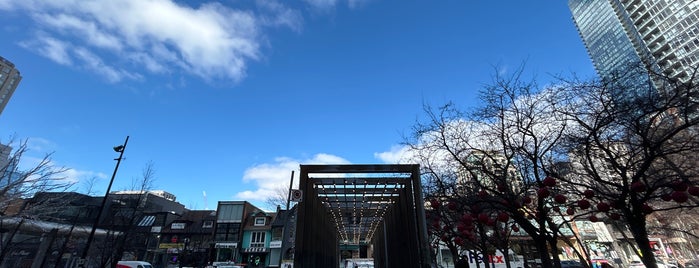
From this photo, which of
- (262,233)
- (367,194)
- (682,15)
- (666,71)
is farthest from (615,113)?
(682,15)

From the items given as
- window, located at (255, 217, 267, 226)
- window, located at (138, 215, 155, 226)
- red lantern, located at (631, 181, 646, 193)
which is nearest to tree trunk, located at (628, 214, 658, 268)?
red lantern, located at (631, 181, 646, 193)

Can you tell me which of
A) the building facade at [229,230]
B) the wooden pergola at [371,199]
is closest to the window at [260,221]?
the building facade at [229,230]

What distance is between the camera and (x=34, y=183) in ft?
21.5

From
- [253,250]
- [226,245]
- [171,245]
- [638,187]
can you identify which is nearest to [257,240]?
[253,250]

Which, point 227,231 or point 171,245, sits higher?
point 227,231

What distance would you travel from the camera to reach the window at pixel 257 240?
3944 cm

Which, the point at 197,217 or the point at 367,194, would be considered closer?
the point at 367,194

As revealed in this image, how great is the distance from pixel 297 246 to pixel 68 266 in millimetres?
28427

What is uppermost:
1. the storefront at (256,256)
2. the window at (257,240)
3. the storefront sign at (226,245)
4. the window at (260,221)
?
the window at (260,221)

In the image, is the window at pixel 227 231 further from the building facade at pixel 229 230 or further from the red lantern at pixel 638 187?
the red lantern at pixel 638 187

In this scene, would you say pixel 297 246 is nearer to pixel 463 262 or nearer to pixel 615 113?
pixel 463 262

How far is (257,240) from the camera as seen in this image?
3988cm

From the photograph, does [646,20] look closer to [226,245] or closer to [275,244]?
[275,244]

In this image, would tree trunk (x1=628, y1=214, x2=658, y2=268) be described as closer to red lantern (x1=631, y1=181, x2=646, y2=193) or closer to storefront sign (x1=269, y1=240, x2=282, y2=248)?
red lantern (x1=631, y1=181, x2=646, y2=193)
